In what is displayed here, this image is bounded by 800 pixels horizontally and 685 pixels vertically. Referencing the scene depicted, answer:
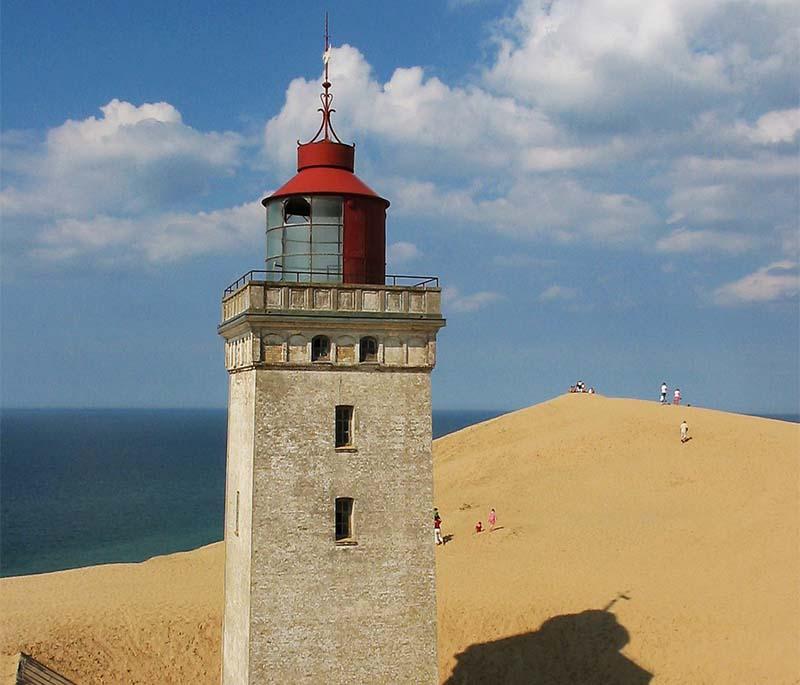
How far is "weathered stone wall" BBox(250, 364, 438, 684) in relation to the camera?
1889 cm

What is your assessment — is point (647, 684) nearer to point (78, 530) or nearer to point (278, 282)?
point (278, 282)

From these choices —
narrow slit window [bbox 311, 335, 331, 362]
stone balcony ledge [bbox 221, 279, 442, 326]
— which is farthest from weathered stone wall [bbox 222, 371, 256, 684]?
stone balcony ledge [bbox 221, 279, 442, 326]

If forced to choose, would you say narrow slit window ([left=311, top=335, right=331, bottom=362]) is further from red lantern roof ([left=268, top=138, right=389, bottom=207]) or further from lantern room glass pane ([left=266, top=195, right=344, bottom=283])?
red lantern roof ([left=268, top=138, right=389, bottom=207])

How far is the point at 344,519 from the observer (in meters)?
19.5

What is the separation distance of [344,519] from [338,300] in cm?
460

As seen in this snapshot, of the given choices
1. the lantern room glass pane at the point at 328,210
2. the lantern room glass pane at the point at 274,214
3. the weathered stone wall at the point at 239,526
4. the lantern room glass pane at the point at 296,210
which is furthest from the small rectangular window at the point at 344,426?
the lantern room glass pane at the point at 274,214

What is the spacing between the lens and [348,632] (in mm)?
19297

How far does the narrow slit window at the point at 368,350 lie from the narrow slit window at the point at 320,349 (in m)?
0.69

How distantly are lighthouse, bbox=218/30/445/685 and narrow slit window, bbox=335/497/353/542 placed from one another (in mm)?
21

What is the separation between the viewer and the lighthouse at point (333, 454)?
18.9 m

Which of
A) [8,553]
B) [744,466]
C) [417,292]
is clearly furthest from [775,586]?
[8,553]

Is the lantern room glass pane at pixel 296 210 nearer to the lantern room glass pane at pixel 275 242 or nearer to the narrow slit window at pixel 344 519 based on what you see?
the lantern room glass pane at pixel 275 242

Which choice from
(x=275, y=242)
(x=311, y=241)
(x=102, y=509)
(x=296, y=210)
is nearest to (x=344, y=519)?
(x=311, y=241)

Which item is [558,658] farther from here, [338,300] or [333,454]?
[338,300]
